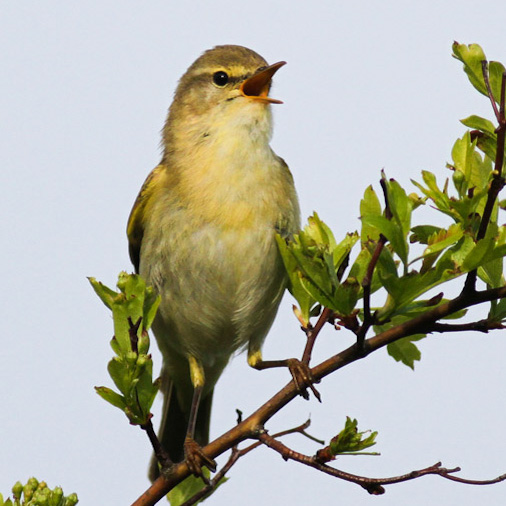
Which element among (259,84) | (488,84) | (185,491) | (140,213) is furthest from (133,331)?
(259,84)

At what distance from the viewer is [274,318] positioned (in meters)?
3.97

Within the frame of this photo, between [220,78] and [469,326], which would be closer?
[469,326]

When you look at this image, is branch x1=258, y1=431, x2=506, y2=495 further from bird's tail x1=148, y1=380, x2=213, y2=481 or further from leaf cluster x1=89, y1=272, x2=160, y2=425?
bird's tail x1=148, y1=380, x2=213, y2=481

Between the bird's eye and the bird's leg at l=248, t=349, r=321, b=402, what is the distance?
144cm

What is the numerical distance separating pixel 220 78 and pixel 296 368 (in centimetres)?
185

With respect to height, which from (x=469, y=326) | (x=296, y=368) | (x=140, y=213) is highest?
(x=140, y=213)

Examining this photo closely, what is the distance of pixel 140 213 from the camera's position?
163 inches

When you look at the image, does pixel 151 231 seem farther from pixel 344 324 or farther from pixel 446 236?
pixel 446 236

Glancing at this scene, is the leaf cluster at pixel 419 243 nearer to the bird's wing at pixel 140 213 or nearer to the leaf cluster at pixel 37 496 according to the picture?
the leaf cluster at pixel 37 496

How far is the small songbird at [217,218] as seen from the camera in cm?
357

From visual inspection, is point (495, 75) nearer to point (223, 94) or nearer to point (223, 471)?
point (223, 471)

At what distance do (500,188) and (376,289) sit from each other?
0.49m

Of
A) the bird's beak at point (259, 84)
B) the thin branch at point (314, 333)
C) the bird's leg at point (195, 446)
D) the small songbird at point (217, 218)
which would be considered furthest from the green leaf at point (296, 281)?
the bird's beak at point (259, 84)

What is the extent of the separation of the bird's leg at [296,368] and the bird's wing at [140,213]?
0.92m
